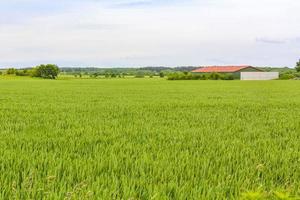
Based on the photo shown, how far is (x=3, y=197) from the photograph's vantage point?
3623 mm

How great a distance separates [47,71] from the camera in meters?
109

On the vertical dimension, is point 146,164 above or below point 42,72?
below

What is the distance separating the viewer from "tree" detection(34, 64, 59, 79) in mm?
109000

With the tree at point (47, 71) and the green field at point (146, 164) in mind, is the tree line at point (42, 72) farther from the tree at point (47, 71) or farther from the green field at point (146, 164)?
the green field at point (146, 164)

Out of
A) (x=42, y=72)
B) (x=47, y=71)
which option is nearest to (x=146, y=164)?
(x=47, y=71)

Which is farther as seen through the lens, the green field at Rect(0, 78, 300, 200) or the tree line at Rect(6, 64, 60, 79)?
the tree line at Rect(6, 64, 60, 79)

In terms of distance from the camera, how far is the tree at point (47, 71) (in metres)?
109

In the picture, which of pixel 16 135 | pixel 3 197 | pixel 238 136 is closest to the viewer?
Result: pixel 3 197

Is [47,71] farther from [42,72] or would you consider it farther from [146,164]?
[146,164]

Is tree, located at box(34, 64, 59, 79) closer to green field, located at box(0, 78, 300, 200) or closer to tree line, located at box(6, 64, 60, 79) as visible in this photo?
tree line, located at box(6, 64, 60, 79)

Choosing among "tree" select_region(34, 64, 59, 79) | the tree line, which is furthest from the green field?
the tree line

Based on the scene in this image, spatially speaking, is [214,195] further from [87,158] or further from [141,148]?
[141,148]

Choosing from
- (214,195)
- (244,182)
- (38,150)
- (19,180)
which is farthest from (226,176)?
(38,150)

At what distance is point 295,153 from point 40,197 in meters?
4.29
